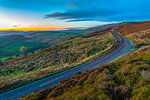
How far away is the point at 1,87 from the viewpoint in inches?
515

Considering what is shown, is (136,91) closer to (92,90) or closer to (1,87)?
(92,90)

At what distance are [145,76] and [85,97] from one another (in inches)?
189

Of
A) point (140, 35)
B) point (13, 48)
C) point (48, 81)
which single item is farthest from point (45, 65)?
point (13, 48)

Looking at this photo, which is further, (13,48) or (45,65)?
(13,48)

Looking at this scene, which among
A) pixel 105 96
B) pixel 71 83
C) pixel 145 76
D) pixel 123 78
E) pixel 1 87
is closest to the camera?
pixel 105 96

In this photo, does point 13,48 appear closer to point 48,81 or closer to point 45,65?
point 45,65

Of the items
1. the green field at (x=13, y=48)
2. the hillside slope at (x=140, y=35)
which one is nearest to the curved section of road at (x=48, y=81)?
the hillside slope at (x=140, y=35)

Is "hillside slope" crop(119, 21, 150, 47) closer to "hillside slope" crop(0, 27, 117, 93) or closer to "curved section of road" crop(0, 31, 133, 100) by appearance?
"hillside slope" crop(0, 27, 117, 93)

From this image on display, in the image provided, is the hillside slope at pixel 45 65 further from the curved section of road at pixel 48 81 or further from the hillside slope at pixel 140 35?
the hillside slope at pixel 140 35

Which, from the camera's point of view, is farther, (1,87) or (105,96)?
(1,87)

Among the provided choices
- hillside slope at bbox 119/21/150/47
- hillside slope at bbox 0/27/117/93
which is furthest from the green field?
hillside slope at bbox 119/21/150/47

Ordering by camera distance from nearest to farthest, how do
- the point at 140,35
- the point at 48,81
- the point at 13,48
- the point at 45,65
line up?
the point at 48,81, the point at 45,65, the point at 140,35, the point at 13,48

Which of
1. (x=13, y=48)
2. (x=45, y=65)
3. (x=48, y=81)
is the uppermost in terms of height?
(x=48, y=81)

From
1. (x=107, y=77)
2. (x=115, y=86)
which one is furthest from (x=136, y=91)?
(x=107, y=77)
